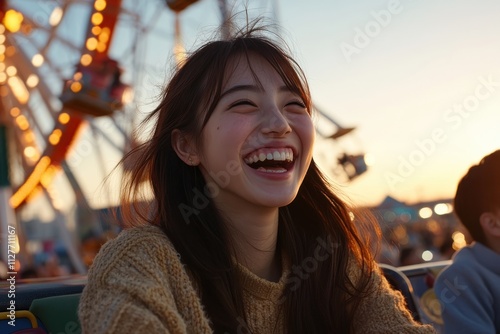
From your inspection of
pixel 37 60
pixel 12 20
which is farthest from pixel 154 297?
pixel 37 60

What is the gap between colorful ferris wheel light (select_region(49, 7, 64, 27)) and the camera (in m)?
9.14

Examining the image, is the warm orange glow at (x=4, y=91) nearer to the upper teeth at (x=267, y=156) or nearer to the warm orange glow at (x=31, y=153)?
the warm orange glow at (x=31, y=153)

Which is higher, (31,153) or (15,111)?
(15,111)

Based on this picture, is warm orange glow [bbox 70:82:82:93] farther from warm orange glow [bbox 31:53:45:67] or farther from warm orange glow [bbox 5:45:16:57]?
warm orange glow [bbox 31:53:45:67]

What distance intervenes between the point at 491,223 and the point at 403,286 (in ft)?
1.27

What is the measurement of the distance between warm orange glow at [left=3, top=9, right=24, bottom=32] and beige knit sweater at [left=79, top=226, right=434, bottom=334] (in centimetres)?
811

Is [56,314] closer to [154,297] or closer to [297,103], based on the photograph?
[154,297]

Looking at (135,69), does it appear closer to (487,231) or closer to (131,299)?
(487,231)

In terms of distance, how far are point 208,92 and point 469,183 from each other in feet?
3.55

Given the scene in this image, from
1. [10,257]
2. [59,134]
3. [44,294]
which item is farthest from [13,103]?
[44,294]

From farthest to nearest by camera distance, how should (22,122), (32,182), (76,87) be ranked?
1. (22,122)
2. (32,182)
3. (76,87)

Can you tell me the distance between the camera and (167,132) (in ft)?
4.86

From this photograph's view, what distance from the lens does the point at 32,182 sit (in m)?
11.0

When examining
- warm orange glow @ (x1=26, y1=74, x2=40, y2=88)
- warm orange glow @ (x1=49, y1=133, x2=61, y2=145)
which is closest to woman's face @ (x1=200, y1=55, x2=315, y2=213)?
warm orange glow @ (x1=49, y1=133, x2=61, y2=145)
